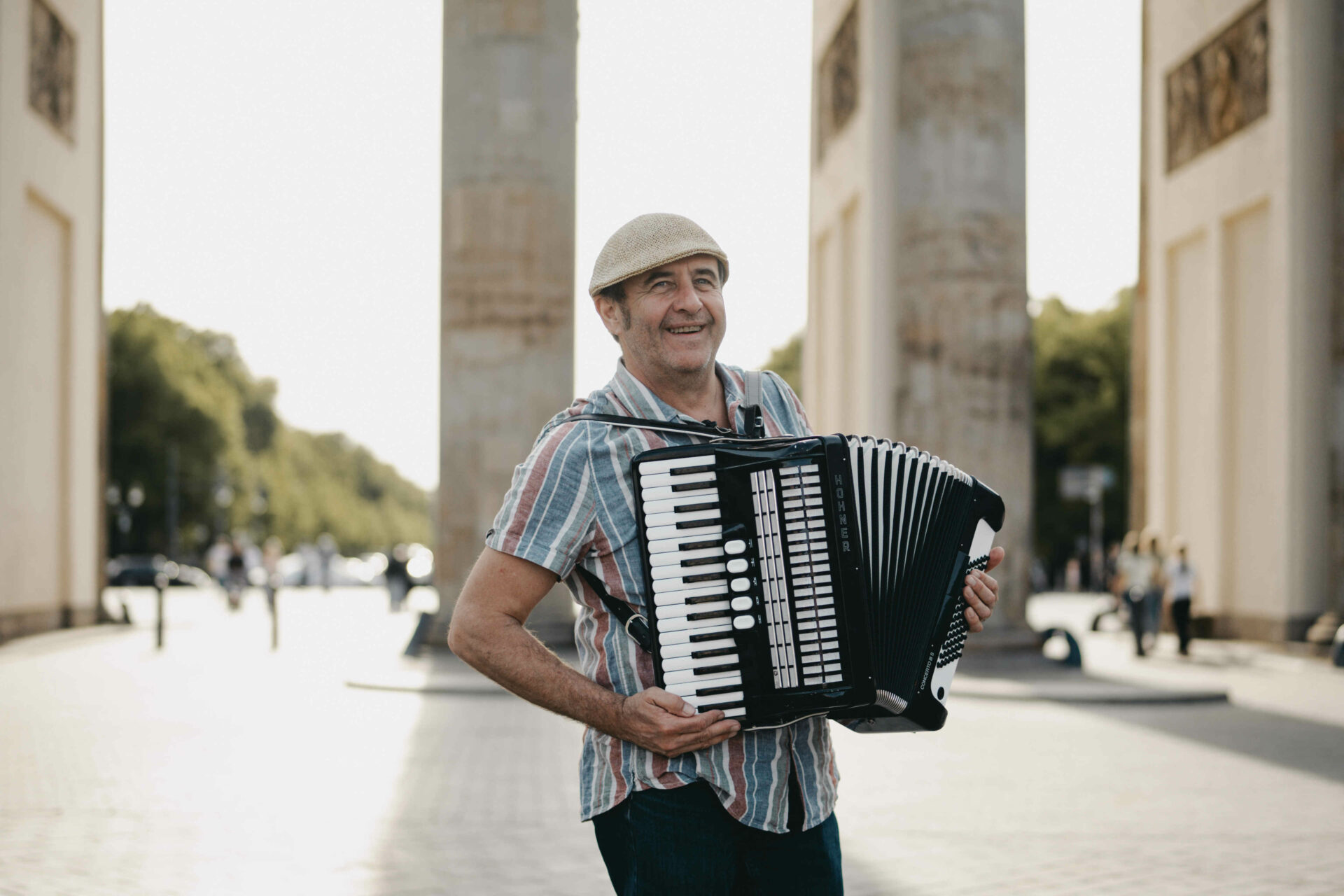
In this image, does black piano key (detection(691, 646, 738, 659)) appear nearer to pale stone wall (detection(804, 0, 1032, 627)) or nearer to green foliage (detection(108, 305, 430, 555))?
pale stone wall (detection(804, 0, 1032, 627))

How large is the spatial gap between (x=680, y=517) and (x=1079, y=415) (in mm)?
57145

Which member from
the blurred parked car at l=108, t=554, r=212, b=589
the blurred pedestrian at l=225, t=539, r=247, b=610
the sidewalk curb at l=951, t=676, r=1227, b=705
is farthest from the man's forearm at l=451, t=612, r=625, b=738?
the blurred parked car at l=108, t=554, r=212, b=589

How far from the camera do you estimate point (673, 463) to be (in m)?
2.67

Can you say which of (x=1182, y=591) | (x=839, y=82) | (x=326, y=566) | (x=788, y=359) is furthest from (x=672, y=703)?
(x=788, y=359)

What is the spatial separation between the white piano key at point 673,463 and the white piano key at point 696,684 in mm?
365

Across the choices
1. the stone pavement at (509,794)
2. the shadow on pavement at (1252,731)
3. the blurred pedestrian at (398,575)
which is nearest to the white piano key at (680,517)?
the stone pavement at (509,794)

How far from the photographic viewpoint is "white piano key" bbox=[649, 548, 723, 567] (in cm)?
264

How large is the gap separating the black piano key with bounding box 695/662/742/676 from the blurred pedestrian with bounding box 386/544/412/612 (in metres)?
32.9

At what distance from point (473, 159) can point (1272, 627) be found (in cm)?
1317

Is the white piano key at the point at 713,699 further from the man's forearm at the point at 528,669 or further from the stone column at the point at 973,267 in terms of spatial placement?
the stone column at the point at 973,267

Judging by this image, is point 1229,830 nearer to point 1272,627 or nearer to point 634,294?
point 634,294

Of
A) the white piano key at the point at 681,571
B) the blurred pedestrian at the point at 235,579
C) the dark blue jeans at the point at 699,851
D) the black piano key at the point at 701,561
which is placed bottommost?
the blurred pedestrian at the point at 235,579

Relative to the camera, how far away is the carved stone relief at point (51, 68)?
921 inches

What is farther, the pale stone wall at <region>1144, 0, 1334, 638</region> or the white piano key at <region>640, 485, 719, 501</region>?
the pale stone wall at <region>1144, 0, 1334, 638</region>
